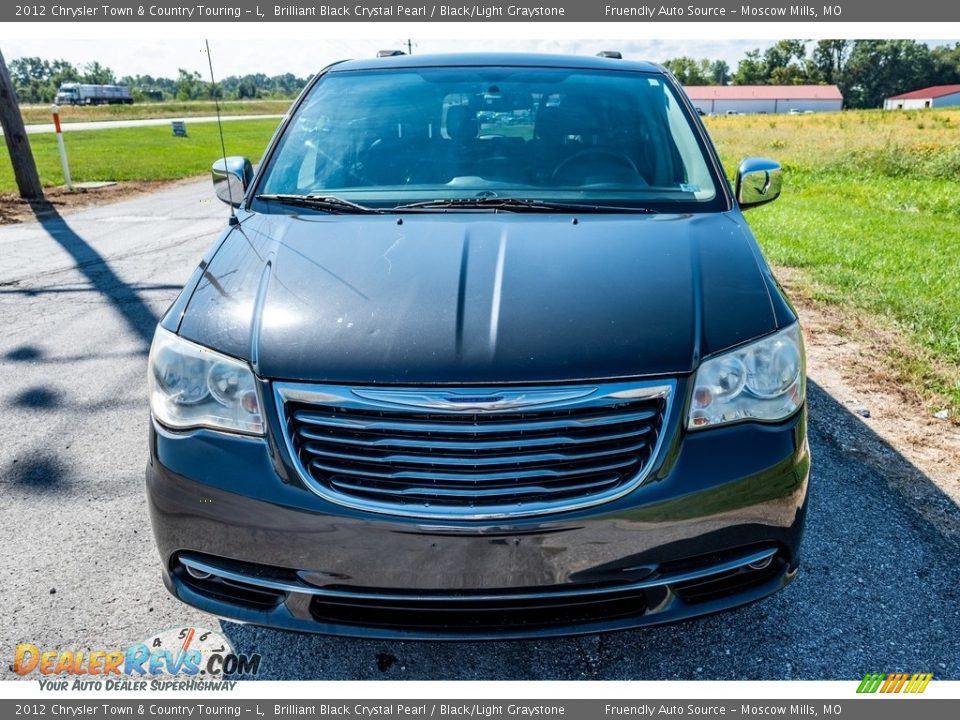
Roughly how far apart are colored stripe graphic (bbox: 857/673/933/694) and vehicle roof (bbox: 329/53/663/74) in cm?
275

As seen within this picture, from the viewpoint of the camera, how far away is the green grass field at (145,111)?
46.5m

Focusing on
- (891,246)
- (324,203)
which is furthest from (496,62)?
(891,246)

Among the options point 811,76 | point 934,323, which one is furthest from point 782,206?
point 811,76

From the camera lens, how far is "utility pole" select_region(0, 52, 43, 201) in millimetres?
12281

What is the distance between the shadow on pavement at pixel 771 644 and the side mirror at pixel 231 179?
1871mm

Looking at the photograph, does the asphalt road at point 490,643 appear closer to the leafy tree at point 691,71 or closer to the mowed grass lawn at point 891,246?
the mowed grass lawn at point 891,246

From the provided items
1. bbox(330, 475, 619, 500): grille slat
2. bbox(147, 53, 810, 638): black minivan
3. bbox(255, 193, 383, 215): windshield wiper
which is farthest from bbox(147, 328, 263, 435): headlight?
bbox(255, 193, 383, 215): windshield wiper

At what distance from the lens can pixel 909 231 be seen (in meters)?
8.73

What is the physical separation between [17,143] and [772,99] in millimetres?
107306

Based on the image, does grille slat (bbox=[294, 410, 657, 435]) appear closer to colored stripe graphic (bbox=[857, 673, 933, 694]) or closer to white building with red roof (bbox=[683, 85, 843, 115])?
colored stripe graphic (bbox=[857, 673, 933, 694])

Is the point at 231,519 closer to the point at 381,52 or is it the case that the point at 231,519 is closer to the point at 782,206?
the point at 381,52

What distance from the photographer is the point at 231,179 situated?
3.40m

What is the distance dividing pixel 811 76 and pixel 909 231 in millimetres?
125774
